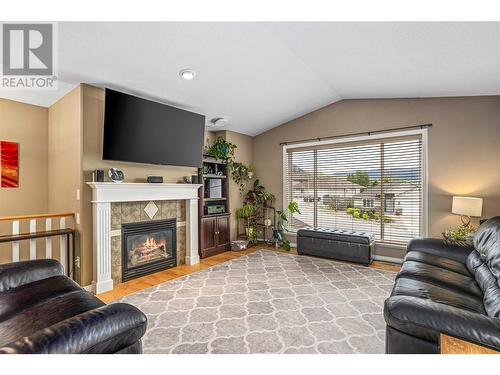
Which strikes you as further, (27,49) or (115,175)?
(115,175)

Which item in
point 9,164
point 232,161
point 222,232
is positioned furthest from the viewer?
point 232,161

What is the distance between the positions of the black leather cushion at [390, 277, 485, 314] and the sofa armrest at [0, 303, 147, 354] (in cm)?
178

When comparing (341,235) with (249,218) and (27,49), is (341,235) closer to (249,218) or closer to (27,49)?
(249,218)

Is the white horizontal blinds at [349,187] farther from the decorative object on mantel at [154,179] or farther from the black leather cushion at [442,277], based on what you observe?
the decorative object on mantel at [154,179]

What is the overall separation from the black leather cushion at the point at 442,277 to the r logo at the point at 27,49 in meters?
3.80

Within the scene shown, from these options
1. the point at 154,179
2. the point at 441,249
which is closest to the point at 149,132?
the point at 154,179

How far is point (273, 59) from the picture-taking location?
303 centimetres

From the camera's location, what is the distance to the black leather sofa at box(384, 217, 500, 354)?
48.3 inches

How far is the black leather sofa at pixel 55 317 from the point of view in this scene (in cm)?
103

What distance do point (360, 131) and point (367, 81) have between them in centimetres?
111

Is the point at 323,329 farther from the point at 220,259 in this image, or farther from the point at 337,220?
the point at 337,220

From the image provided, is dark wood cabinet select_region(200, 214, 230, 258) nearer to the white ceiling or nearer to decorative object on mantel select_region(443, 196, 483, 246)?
the white ceiling

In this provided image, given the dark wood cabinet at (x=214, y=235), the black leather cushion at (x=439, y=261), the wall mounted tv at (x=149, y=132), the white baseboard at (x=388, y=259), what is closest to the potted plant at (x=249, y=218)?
the dark wood cabinet at (x=214, y=235)

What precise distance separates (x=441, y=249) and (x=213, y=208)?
342 centimetres
